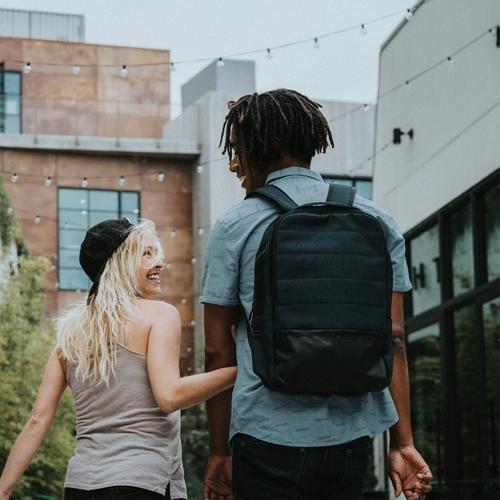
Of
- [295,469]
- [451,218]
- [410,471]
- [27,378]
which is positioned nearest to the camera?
[295,469]

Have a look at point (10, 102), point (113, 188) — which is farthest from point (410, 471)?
point (10, 102)

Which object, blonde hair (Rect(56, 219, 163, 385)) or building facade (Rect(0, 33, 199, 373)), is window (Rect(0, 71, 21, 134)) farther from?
blonde hair (Rect(56, 219, 163, 385))

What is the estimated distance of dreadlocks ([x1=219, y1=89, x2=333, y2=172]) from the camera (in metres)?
2.93

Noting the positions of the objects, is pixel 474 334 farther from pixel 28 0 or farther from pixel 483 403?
pixel 28 0

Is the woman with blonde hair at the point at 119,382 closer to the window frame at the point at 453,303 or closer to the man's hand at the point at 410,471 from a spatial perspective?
the man's hand at the point at 410,471

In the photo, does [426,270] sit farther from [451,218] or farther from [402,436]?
[402,436]

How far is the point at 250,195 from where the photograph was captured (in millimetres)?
2908

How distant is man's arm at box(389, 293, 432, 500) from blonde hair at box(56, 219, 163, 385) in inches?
30.1

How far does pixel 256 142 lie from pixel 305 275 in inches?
17.3

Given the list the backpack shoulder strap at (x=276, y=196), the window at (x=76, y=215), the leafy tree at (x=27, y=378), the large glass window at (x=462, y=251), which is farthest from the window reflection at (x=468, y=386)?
the window at (x=76, y=215)

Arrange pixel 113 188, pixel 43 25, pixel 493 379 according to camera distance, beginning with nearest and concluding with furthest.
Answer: pixel 493 379, pixel 113 188, pixel 43 25

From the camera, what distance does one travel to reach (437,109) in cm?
1312

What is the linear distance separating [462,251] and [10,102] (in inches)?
1007

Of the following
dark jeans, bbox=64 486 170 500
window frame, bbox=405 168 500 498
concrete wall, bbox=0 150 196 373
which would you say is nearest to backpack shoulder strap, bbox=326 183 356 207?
dark jeans, bbox=64 486 170 500
